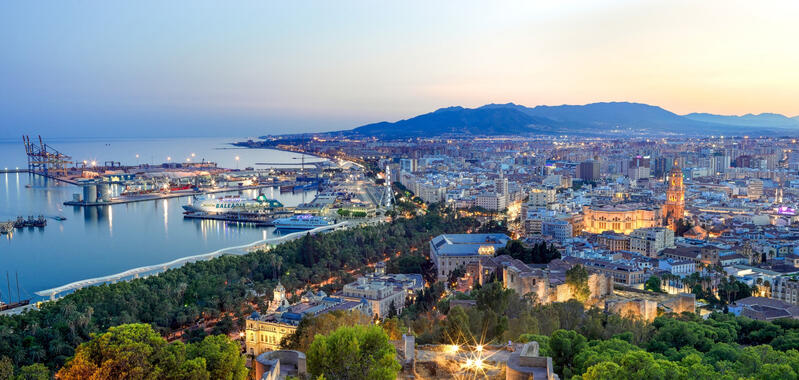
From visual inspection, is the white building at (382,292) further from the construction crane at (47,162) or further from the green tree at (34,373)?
the construction crane at (47,162)

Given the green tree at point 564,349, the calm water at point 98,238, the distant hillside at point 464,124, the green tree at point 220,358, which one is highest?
the distant hillside at point 464,124

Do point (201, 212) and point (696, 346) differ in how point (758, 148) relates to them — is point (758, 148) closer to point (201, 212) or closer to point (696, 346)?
point (201, 212)

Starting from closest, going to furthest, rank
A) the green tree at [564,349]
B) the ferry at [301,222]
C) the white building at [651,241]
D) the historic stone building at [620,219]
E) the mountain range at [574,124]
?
the green tree at [564,349], the white building at [651,241], the historic stone building at [620,219], the ferry at [301,222], the mountain range at [574,124]

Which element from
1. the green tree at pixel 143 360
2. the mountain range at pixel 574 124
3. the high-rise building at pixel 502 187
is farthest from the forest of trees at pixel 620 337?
the mountain range at pixel 574 124

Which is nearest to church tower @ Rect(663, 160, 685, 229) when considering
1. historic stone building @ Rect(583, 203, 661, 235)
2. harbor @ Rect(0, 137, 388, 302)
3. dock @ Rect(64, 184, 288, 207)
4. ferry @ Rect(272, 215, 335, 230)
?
historic stone building @ Rect(583, 203, 661, 235)

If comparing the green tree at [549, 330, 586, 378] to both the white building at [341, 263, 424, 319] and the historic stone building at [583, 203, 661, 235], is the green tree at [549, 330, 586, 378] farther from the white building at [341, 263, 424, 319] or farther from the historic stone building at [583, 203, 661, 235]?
the historic stone building at [583, 203, 661, 235]

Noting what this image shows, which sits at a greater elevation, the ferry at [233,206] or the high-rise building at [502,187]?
the high-rise building at [502,187]
